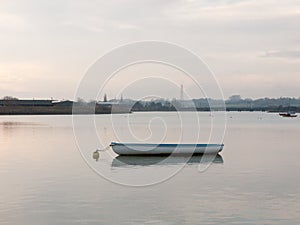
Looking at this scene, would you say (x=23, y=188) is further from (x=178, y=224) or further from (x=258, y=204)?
(x=258, y=204)

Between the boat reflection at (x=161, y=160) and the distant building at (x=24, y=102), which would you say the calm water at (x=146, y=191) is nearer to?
the boat reflection at (x=161, y=160)

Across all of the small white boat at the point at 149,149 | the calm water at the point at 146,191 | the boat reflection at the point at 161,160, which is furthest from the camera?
the small white boat at the point at 149,149

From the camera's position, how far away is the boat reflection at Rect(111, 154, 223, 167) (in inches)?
974

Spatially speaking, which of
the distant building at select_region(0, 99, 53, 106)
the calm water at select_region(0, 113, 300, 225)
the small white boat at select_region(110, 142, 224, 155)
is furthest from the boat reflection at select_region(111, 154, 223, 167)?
the distant building at select_region(0, 99, 53, 106)

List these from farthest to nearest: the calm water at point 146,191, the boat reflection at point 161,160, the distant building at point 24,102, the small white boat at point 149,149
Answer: the distant building at point 24,102 < the small white boat at point 149,149 < the boat reflection at point 161,160 < the calm water at point 146,191

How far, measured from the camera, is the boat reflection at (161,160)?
2475cm

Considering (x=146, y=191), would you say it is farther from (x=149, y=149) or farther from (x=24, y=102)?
(x=24, y=102)

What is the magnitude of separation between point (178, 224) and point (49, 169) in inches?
424

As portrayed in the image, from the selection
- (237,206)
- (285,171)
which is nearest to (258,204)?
(237,206)

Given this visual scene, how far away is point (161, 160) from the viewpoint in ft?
85.9

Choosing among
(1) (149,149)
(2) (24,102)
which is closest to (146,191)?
(1) (149,149)

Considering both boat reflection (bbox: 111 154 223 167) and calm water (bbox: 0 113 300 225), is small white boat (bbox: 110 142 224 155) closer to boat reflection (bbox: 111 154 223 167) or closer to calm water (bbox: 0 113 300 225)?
boat reflection (bbox: 111 154 223 167)

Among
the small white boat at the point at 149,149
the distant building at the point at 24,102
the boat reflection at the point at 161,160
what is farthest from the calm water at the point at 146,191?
the distant building at the point at 24,102

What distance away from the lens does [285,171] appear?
70.0 ft
